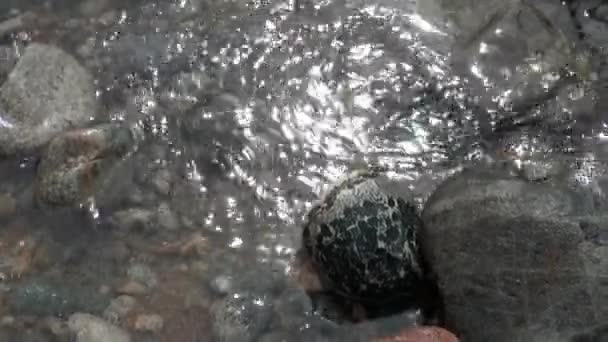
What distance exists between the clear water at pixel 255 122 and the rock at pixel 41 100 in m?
0.12

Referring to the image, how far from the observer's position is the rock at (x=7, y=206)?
14.4 feet

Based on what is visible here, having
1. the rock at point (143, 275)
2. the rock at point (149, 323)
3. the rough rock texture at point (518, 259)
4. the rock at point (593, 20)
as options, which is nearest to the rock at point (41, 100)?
the rock at point (143, 275)

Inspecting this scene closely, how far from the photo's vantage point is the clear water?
422cm

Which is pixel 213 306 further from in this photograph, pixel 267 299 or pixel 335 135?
pixel 335 135

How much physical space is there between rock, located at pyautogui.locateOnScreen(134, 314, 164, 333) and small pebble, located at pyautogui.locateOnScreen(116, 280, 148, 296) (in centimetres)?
14

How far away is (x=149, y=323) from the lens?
4.03m

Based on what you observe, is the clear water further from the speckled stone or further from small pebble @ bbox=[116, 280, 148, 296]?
the speckled stone

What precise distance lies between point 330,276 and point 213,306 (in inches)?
24.9

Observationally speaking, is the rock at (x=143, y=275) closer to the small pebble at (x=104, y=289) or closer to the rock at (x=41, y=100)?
the small pebble at (x=104, y=289)

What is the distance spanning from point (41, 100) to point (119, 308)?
140 centimetres

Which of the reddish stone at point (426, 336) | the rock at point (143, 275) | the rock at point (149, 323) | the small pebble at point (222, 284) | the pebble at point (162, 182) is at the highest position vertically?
the pebble at point (162, 182)

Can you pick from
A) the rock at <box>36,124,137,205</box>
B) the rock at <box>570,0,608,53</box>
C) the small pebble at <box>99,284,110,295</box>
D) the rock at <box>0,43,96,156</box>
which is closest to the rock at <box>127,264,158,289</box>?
the small pebble at <box>99,284,110,295</box>

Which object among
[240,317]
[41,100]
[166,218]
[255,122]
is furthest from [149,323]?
[41,100]

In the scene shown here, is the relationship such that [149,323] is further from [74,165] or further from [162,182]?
[74,165]
